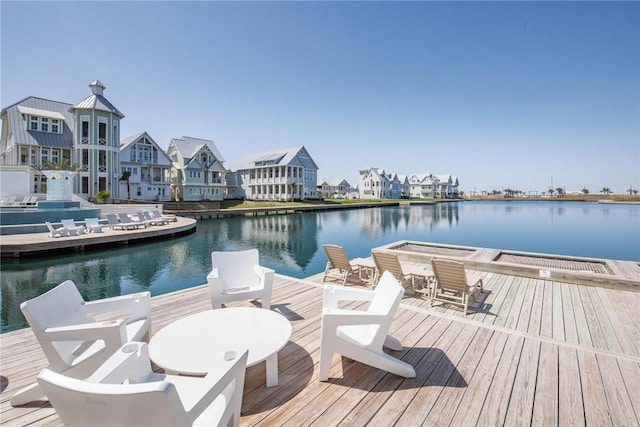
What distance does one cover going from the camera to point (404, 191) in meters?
84.6

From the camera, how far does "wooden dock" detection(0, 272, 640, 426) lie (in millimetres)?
2443

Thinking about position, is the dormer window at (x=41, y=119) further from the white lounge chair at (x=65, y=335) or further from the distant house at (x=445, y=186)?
the distant house at (x=445, y=186)

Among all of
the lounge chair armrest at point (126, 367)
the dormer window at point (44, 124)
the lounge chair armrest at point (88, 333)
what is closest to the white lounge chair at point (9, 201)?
the dormer window at point (44, 124)

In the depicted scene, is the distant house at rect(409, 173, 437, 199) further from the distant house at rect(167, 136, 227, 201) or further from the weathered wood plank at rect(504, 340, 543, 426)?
the weathered wood plank at rect(504, 340, 543, 426)

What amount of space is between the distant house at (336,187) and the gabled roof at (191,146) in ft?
149

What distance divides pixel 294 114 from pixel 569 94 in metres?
25.1

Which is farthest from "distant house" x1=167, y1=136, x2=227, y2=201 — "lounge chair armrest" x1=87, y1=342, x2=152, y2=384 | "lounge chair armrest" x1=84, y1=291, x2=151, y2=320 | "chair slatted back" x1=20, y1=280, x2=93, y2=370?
"lounge chair armrest" x1=87, y1=342, x2=152, y2=384

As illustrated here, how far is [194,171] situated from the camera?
41.2 metres

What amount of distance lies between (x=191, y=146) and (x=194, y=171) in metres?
4.89

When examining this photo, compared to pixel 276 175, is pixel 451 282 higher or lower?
lower

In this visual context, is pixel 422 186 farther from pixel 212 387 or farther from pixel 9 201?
pixel 212 387

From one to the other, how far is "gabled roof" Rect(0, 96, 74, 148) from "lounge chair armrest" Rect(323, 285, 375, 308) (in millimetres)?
38302

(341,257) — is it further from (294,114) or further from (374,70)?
(294,114)

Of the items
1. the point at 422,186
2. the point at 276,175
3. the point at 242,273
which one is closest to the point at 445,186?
the point at 422,186
